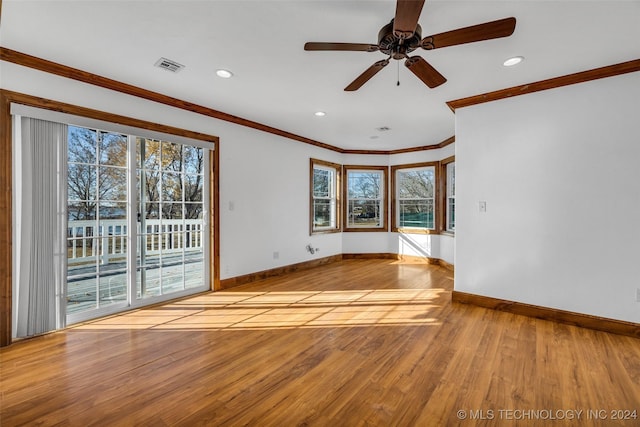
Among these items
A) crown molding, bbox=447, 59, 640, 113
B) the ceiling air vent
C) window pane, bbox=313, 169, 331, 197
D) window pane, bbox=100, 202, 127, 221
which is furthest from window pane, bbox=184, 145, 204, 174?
crown molding, bbox=447, 59, 640, 113

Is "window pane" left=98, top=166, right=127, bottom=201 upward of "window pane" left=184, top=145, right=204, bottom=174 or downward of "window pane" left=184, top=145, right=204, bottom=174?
downward

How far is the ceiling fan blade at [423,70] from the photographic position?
2262mm

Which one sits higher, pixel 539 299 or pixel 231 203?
pixel 231 203

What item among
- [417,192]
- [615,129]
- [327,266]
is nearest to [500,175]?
[615,129]

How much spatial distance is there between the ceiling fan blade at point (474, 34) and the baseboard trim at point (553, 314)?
2.86 metres

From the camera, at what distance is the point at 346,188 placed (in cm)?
721

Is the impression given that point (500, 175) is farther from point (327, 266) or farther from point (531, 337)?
point (327, 266)

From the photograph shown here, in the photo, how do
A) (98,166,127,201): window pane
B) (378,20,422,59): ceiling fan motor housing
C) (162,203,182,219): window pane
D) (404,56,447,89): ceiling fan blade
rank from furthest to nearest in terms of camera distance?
(162,203,182,219): window pane < (98,166,127,201): window pane < (404,56,447,89): ceiling fan blade < (378,20,422,59): ceiling fan motor housing

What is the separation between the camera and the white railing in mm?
3246

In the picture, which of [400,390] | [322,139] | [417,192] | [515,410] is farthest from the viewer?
[417,192]

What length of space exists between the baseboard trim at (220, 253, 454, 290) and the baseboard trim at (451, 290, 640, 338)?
2010mm

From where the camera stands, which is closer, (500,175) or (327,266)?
(500,175)

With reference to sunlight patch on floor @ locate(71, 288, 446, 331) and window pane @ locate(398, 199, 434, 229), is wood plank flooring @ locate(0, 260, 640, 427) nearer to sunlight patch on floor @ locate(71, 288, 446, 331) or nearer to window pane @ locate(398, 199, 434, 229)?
sunlight patch on floor @ locate(71, 288, 446, 331)

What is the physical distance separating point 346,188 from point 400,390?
5.38 meters
